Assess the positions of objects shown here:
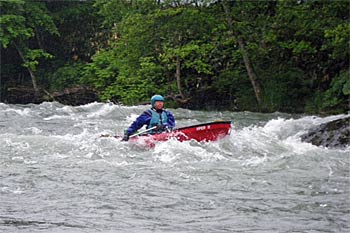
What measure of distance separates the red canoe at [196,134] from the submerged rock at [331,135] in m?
1.73

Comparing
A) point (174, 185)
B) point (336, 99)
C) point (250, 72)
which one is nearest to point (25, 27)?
point (250, 72)

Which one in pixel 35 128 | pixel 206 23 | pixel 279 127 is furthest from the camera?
pixel 206 23

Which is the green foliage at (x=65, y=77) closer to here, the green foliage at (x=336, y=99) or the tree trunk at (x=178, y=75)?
the tree trunk at (x=178, y=75)

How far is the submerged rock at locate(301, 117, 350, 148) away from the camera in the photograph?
36.1ft

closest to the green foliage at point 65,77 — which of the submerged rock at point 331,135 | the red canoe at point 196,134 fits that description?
the submerged rock at point 331,135

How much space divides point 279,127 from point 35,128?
524cm

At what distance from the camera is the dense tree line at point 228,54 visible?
18.8m

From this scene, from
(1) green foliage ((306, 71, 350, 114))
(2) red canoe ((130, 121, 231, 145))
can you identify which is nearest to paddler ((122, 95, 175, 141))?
(2) red canoe ((130, 121, 231, 145))

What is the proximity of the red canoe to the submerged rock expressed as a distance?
5.68 feet

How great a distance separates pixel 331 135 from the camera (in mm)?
11344

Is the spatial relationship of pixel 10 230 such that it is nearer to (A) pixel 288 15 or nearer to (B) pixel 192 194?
(B) pixel 192 194

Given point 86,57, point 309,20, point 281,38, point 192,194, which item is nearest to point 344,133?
point 192,194

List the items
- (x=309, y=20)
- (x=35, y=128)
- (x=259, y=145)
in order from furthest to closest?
(x=309, y=20) → (x=35, y=128) → (x=259, y=145)

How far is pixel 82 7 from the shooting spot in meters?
28.5
